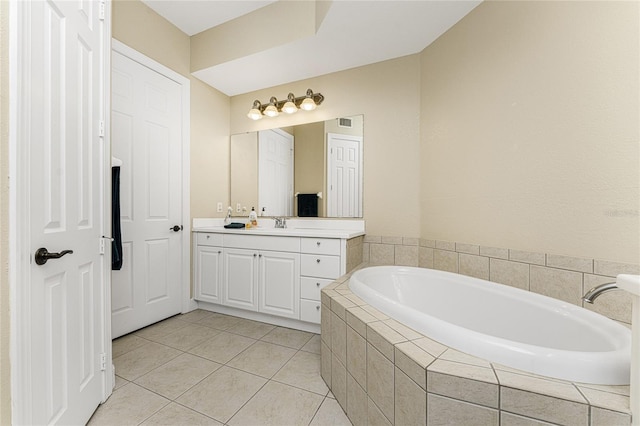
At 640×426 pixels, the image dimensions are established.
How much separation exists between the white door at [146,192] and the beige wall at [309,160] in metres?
1.13

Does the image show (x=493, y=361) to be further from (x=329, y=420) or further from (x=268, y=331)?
(x=268, y=331)

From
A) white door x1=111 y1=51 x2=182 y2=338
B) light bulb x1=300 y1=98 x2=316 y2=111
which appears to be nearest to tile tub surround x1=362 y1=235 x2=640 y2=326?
light bulb x1=300 y1=98 x2=316 y2=111

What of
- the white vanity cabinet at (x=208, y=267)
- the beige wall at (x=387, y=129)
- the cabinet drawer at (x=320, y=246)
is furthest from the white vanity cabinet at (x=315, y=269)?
the white vanity cabinet at (x=208, y=267)

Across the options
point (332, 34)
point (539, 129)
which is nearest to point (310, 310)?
point (539, 129)

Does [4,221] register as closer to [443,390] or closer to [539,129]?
[443,390]

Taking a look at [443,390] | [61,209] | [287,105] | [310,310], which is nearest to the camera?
[443,390]

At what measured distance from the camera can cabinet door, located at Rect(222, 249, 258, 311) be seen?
237cm

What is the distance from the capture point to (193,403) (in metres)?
1.37

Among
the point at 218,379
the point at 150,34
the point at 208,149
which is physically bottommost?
the point at 218,379

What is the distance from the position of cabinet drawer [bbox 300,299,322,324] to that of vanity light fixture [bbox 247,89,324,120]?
185 cm

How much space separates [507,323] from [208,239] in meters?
2.43

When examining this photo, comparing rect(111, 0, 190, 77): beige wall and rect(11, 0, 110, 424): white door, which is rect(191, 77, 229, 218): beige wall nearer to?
rect(111, 0, 190, 77): beige wall

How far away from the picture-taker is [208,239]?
2596mm

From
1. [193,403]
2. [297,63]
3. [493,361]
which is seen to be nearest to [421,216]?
[493,361]
